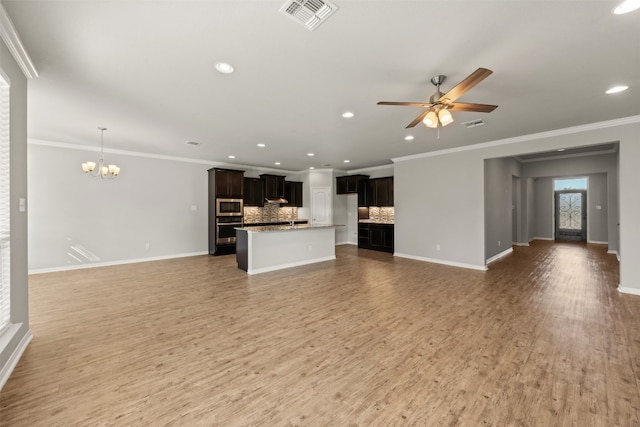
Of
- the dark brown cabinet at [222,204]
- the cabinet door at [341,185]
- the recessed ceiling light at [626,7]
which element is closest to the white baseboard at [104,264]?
the dark brown cabinet at [222,204]

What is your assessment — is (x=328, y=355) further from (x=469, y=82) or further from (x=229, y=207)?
(x=229, y=207)

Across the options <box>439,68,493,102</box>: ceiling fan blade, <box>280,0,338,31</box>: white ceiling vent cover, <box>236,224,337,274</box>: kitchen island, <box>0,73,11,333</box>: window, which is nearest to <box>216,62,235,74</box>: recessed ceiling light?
<box>280,0,338,31</box>: white ceiling vent cover

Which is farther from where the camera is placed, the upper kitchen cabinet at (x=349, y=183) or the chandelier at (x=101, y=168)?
the upper kitchen cabinet at (x=349, y=183)

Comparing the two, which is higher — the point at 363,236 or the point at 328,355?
the point at 363,236

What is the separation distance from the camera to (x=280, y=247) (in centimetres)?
584

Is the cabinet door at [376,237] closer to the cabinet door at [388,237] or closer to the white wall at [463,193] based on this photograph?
the cabinet door at [388,237]

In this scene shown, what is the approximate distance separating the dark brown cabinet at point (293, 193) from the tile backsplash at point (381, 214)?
2.63 meters

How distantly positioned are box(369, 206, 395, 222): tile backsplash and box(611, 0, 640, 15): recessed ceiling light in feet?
22.1

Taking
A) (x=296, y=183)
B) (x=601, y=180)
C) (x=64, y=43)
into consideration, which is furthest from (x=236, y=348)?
(x=601, y=180)

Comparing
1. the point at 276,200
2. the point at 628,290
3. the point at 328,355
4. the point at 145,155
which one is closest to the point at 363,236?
the point at 276,200

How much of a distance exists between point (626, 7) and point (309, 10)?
2.24 m

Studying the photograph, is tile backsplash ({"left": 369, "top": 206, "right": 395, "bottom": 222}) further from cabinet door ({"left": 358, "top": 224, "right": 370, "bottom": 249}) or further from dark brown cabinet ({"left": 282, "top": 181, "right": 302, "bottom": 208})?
dark brown cabinet ({"left": 282, "top": 181, "right": 302, "bottom": 208})

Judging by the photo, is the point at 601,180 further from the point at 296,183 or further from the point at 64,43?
the point at 64,43

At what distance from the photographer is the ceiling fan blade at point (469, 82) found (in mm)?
2040
